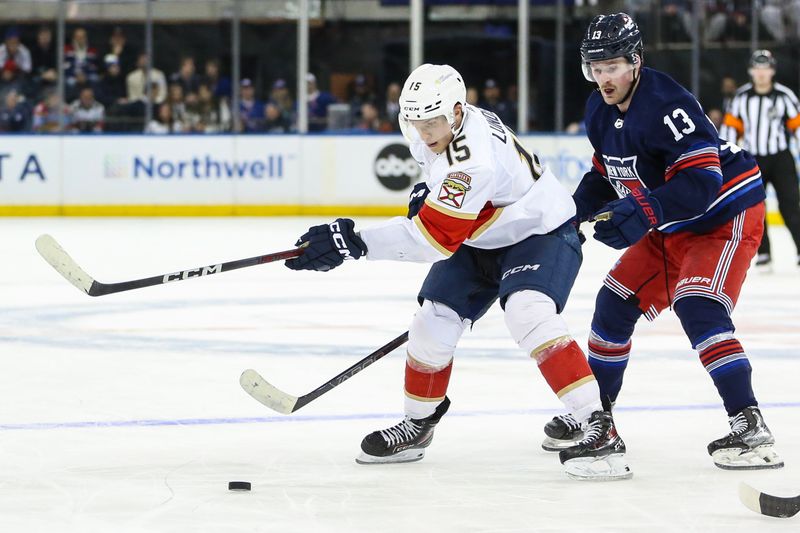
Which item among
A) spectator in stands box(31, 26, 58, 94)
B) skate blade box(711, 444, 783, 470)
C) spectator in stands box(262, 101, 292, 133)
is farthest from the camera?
spectator in stands box(262, 101, 292, 133)

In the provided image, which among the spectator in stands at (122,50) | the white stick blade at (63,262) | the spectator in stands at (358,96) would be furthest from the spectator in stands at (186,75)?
the white stick blade at (63,262)

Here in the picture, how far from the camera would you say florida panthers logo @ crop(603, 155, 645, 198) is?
3.56 metres

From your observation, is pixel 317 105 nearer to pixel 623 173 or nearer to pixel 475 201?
pixel 623 173

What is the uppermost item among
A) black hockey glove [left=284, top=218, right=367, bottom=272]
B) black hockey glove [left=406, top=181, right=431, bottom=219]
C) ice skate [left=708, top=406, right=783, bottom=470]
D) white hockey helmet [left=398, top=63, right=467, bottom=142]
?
white hockey helmet [left=398, top=63, right=467, bottom=142]

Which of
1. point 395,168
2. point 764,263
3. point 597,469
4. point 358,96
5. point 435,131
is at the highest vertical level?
point 435,131

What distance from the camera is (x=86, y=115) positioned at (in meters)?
12.9

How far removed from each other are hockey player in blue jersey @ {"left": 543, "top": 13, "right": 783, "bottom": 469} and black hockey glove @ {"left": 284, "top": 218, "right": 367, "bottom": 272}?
0.57m

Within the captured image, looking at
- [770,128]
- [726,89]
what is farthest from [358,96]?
[770,128]

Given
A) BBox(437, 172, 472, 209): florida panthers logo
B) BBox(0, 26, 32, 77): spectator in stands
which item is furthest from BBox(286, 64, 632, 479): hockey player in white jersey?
BBox(0, 26, 32, 77): spectator in stands

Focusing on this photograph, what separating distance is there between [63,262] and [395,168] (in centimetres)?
912

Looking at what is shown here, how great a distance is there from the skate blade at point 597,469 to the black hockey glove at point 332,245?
2.20 ft

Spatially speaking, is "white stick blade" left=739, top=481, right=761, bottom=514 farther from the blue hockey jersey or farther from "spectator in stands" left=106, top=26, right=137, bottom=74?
"spectator in stands" left=106, top=26, right=137, bottom=74

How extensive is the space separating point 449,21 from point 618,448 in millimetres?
11130

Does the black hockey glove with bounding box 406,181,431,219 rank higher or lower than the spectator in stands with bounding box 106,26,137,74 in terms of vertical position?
lower
